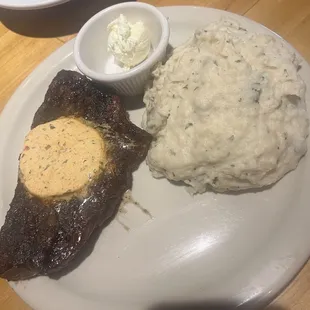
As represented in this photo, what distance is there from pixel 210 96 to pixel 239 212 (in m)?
0.48

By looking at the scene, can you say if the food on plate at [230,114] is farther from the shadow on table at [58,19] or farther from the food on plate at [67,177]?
the shadow on table at [58,19]

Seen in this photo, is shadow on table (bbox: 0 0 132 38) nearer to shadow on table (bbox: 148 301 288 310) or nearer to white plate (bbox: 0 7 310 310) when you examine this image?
white plate (bbox: 0 7 310 310)

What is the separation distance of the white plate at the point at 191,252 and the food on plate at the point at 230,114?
8 cm

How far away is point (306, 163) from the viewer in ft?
Answer: 5.85

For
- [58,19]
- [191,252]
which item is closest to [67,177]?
[191,252]

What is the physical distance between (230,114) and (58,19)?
4.42 ft

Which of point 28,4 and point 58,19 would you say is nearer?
point 28,4

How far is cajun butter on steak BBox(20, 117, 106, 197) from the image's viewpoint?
179 centimetres

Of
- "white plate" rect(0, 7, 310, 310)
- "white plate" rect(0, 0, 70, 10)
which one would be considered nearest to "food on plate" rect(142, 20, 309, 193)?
"white plate" rect(0, 7, 310, 310)

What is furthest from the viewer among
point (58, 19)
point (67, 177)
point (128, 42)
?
point (58, 19)

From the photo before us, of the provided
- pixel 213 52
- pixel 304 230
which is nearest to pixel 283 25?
pixel 213 52

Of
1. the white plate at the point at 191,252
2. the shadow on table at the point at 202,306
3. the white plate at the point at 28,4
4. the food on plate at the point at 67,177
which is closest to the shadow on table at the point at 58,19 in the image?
the white plate at the point at 28,4

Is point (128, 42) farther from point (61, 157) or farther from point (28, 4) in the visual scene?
point (28, 4)

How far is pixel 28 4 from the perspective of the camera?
91.3 inches
